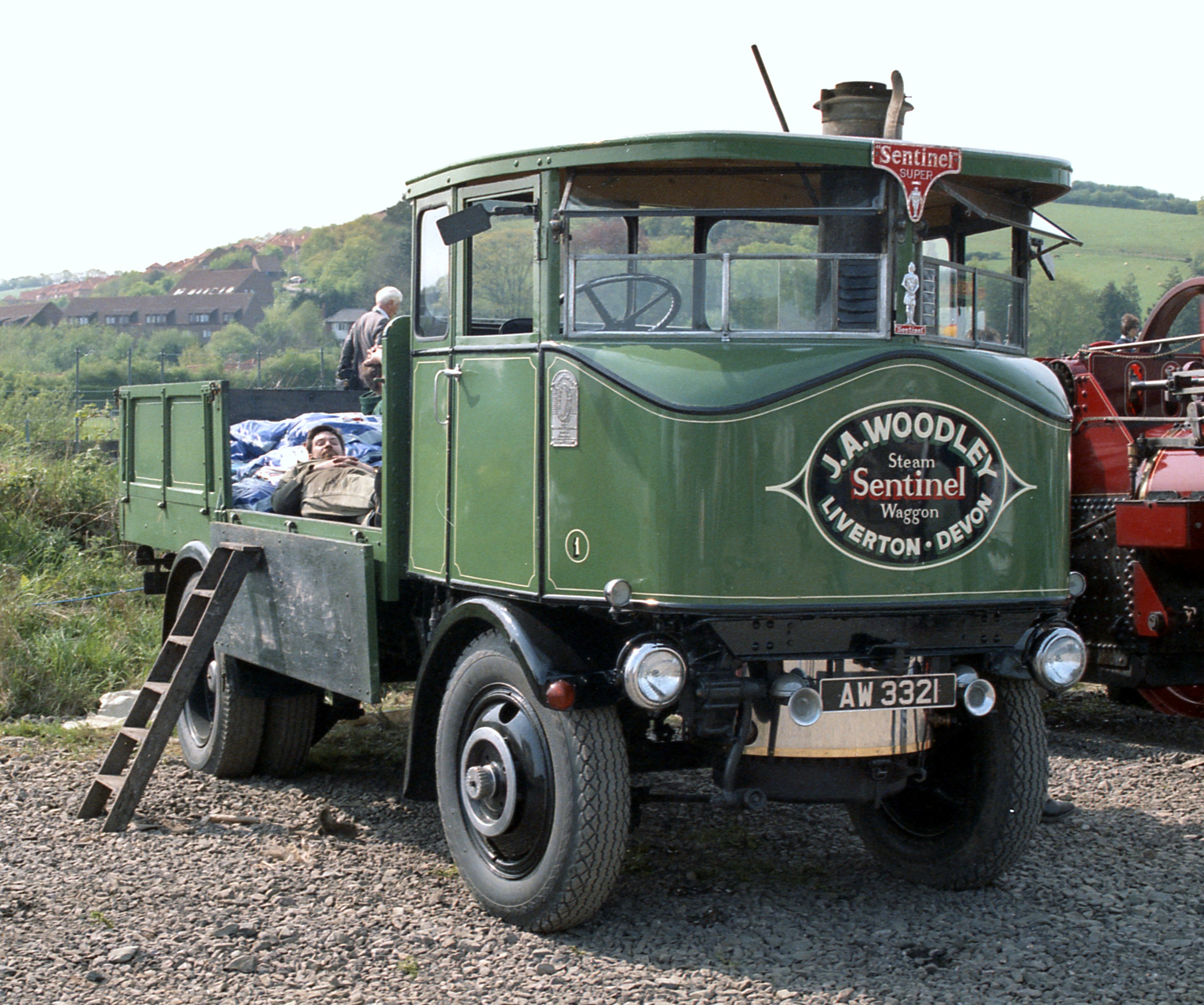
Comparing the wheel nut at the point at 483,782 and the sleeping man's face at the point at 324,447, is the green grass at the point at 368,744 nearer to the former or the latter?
the sleeping man's face at the point at 324,447

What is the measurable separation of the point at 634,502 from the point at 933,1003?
1756mm

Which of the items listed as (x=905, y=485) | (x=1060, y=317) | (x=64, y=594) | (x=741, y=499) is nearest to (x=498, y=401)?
(x=741, y=499)

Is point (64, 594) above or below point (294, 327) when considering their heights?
below

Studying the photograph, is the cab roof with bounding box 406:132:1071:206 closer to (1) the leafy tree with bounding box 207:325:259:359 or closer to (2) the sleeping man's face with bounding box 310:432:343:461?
(2) the sleeping man's face with bounding box 310:432:343:461

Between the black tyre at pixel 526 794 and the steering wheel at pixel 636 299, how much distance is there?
1.21m

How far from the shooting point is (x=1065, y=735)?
785 centimetres

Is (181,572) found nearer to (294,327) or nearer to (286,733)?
(286,733)

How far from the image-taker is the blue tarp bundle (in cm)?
712

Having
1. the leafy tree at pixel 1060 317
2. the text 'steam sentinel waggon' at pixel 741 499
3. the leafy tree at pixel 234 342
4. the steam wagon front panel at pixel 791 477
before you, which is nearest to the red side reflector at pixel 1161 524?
the leafy tree at pixel 1060 317

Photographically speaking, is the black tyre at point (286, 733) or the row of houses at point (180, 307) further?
the row of houses at point (180, 307)

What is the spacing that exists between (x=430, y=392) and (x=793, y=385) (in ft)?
5.58

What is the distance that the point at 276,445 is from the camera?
8.18 metres

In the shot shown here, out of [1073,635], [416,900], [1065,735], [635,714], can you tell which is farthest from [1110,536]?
[416,900]

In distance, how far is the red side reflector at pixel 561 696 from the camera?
4.36m
